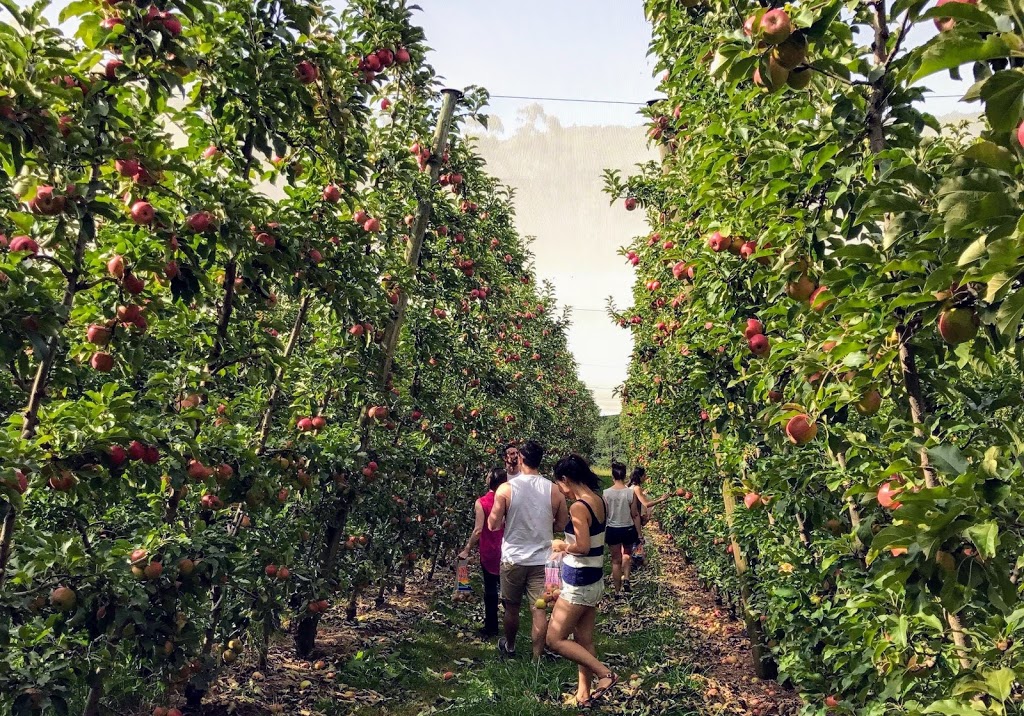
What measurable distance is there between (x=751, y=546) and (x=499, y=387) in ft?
14.7

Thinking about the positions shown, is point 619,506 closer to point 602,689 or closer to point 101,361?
point 602,689

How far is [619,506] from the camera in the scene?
8672mm

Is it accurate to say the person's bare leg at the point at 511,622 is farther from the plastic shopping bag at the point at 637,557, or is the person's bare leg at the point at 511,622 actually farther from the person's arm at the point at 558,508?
the plastic shopping bag at the point at 637,557

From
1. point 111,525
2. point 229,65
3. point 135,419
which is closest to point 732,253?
point 229,65

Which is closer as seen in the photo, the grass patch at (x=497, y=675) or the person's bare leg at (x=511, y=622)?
the grass patch at (x=497, y=675)

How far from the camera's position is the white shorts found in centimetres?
515

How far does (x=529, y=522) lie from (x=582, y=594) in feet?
3.92

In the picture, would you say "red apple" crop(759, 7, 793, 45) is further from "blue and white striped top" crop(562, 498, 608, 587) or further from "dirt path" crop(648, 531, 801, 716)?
"dirt path" crop(648, 531, 801, 716)

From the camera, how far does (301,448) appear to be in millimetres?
4789

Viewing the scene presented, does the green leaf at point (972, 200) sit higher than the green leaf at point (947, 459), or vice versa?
the green leaf at point (972, 200)

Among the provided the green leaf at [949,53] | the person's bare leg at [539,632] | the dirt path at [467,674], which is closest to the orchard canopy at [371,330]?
the green leaf at [949,53]

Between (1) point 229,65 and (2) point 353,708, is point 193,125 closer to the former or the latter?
(1) point 229,65

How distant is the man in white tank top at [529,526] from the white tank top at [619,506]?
2457 mm

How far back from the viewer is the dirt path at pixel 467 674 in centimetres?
522
